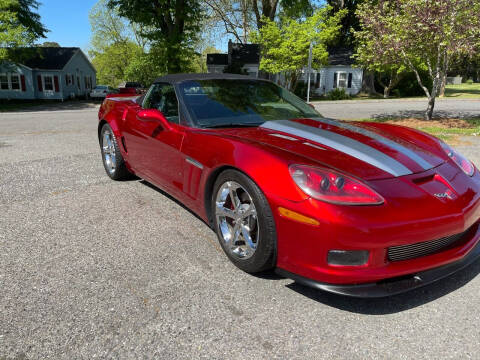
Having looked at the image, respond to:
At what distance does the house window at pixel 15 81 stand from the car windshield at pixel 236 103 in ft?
115

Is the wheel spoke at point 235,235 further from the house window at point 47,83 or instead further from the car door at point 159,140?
the house window at point 47,83

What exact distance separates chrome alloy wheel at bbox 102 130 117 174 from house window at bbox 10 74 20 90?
109ft

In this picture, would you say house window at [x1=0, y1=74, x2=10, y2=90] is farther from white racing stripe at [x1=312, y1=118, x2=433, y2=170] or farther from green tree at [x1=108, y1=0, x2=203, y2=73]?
white racing stripe at [x1=312, y1=118, x2=433, y2=170]

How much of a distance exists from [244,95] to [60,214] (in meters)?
2.28

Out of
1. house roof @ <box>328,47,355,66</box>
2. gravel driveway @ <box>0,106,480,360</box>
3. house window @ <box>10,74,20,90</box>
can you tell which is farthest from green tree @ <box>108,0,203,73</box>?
gravel driveway @ <box>0,106,480,360</box>

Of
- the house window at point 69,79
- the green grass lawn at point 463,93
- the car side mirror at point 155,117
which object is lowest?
the car side mirror at point 155,117

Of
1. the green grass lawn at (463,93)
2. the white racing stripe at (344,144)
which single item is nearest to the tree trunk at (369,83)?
the green grass lawn at (463,93)

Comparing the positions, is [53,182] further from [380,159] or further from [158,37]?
[158,37]

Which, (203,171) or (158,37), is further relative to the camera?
(158,37)

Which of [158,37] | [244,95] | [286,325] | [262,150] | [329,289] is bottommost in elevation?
[286,325]

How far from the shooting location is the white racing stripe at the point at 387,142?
2669 millimetres

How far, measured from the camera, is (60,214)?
3936 millimetres

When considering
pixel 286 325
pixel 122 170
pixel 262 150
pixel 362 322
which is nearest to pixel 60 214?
pixel 122 170

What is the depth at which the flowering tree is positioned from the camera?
32.2 feet
